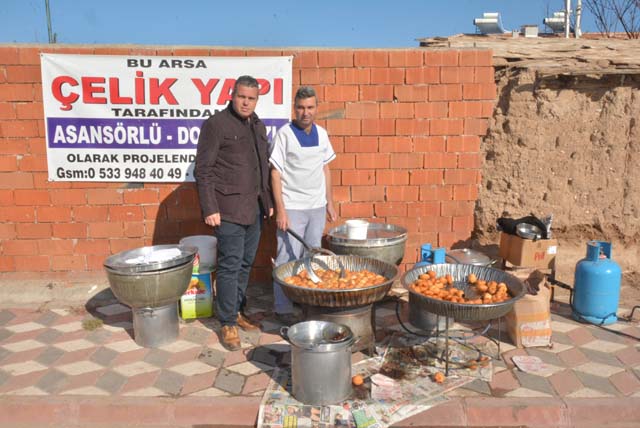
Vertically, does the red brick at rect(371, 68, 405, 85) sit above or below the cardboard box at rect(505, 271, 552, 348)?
above

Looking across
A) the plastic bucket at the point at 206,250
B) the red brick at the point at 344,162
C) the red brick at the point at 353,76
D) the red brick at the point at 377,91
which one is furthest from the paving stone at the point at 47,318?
the red brick at the point at 377,91

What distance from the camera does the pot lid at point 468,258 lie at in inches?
191

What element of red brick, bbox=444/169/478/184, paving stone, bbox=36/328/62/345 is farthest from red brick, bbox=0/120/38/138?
red brick, bbox=444/169/478/184

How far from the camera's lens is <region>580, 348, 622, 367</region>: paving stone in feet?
13.7

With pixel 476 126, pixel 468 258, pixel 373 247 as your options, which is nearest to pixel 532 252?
pixel 468 258

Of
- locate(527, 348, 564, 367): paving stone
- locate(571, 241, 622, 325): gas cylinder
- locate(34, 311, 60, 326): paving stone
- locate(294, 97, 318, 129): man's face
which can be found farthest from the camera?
locate(34, 311, 60, 326): paving stone

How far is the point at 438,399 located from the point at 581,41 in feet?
15.5

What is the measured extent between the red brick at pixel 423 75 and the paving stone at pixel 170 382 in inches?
144

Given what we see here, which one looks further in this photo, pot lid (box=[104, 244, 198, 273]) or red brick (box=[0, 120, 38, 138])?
red brick (box=[0, 120, 38, 138])

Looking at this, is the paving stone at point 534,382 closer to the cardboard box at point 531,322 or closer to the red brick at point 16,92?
the cardboard box at point 531,322

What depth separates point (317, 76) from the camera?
219 inches

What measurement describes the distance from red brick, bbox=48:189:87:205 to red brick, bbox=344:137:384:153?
286cm

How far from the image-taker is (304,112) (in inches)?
179

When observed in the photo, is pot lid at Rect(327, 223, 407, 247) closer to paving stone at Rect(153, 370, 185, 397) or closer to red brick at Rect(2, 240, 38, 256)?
paving stone at Rect(153, 370, 185, 397)
